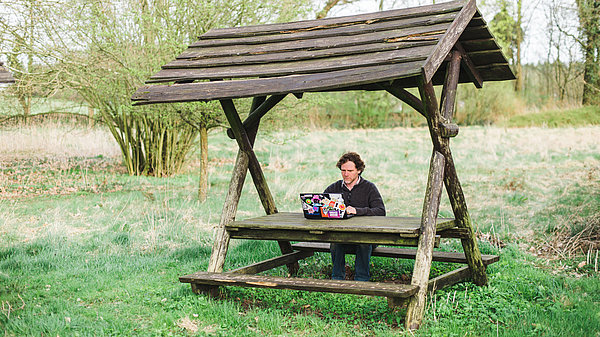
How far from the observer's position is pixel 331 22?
6.60 metres

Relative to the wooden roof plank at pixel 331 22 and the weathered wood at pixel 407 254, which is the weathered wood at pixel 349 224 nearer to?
the weathered wood at pixel 407 254

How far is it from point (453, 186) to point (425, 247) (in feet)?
3.39

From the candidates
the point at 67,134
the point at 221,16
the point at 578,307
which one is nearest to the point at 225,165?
the point at 67,134

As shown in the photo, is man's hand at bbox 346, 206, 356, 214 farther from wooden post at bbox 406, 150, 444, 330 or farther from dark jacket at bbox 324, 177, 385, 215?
wooden post at bbox 406, 150, 444, 330

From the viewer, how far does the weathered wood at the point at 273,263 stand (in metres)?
6.44

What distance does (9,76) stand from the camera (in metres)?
5.73

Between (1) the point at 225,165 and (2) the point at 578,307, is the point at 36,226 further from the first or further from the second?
(1) the point at 225,165

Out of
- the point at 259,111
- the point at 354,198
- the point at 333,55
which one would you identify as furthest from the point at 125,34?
the point at 333,55

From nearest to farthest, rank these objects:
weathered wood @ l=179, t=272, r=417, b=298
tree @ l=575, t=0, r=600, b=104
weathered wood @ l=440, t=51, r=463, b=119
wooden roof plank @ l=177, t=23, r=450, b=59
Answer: weathered wood @ l=179, t=272, r=417, b=298
wooden roof plank @ l=177, t=23, r=450, b=59
weathered wood @ l=440, t=51, r=463, b=119
tree @ l=575, t=0, r=600, b=104

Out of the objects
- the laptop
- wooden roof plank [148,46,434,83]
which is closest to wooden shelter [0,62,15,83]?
wooden roof plank [148,46,434,83]

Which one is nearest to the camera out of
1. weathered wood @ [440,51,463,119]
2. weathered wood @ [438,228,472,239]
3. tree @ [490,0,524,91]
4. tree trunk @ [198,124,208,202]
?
weathered wood @ [440,51,463,119]

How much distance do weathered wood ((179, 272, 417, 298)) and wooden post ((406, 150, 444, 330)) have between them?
5.4 inches

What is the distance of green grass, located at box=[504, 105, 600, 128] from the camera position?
72.1 ft

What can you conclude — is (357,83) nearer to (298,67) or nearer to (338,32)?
(298,67)
